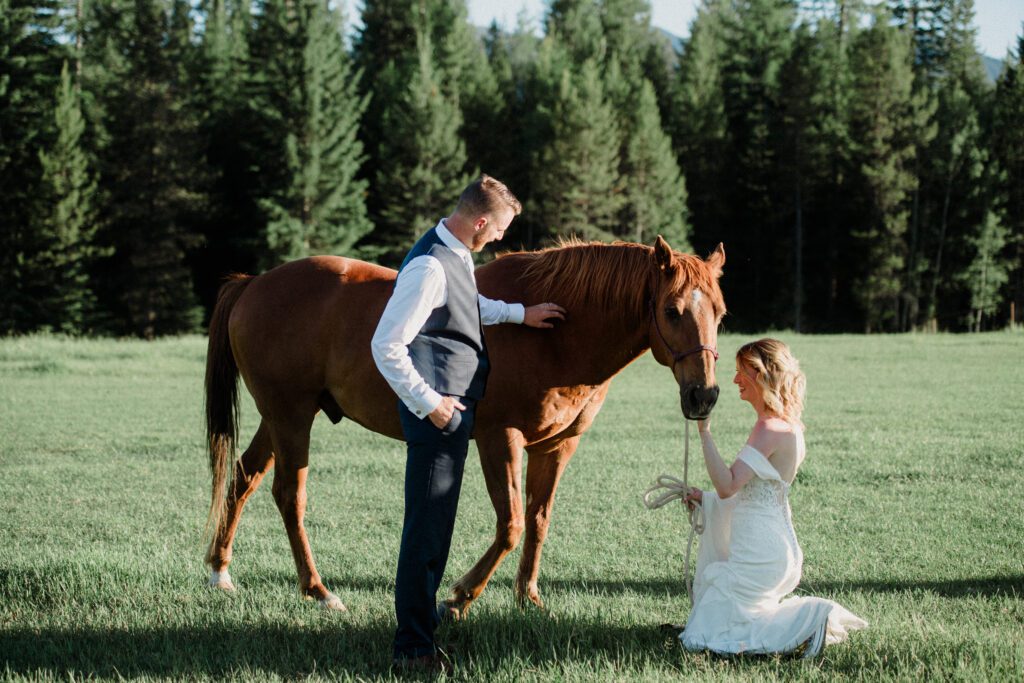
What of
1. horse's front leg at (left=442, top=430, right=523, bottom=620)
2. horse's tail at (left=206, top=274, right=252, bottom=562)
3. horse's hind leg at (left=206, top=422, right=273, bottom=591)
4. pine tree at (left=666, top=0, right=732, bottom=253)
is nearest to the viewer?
horse's front leg at (left=442, top=430, right=523, bottom=620)

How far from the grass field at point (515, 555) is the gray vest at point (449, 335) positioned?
129cm

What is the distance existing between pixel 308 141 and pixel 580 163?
1302cm

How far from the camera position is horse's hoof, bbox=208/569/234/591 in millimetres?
5227

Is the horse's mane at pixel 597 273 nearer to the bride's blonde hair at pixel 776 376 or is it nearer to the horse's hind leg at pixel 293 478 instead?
the bride's blonde hair at pixel 776 376

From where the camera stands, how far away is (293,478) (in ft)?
17.7

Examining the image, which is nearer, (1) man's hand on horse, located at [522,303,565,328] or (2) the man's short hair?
(2) the man's short hair

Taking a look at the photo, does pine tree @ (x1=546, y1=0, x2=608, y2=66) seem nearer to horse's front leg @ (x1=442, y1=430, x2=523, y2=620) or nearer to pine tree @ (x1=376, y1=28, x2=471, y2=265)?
pine tree @ (x1=376, y1=28, x2=471, y2=265)

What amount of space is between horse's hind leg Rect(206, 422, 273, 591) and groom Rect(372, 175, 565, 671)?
6.63 ft

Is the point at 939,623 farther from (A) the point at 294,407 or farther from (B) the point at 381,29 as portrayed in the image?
(B) the point at 381,29

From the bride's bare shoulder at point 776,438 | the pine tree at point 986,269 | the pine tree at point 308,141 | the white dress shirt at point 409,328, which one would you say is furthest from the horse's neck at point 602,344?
the pine tree at point 986,269

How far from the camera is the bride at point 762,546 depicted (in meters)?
3.90

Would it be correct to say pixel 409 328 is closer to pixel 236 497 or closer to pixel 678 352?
pixel 678 352

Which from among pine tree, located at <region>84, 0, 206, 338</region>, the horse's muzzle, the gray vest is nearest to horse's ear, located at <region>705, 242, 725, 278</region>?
the horse's muzzle

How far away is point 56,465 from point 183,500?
2.49 m
